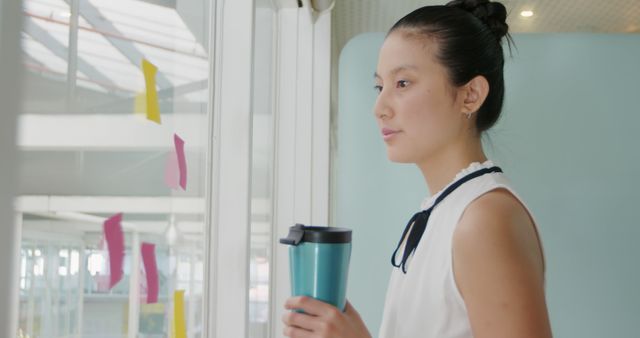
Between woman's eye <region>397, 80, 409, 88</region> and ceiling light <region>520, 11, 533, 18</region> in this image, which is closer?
woman's eye <region>397, 80, 409, 88</region>

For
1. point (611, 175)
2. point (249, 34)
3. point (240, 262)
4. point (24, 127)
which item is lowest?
point (240, 262)

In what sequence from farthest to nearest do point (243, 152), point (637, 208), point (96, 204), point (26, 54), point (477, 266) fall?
point (637, 208), point (243, 152), point (477, 266), point (96, 204), point (26, 54)

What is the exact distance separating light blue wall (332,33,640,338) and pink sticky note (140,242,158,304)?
4.41 feet

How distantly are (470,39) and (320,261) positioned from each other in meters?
0.50

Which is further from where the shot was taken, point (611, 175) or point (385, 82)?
point (611, 175)

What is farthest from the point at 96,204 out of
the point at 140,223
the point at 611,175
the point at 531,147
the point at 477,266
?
the point at 611,175

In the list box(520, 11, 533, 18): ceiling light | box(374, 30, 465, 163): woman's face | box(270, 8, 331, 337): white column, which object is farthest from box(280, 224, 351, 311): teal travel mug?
box(520, 11, 533, 18): ceiling light

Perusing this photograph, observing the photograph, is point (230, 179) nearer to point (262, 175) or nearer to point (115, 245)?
point (115, 245)

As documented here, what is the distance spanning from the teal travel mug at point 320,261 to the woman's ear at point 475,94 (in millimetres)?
355

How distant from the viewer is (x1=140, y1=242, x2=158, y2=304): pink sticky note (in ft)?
3.17

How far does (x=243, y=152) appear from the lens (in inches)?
54.9

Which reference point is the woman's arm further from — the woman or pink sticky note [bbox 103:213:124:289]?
pink sticky note [bbox 103:213:124:289]

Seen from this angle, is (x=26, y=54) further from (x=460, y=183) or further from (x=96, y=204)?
(x=460, y=183)

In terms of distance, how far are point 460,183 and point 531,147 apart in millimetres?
1367
